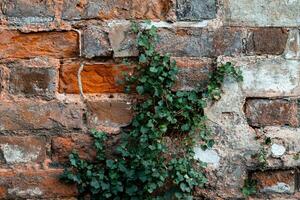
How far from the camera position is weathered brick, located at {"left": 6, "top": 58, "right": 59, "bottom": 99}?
80.3 inches

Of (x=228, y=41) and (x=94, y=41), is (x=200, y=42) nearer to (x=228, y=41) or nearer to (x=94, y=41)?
(x=228, y=41)

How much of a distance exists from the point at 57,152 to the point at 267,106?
0.85 meters

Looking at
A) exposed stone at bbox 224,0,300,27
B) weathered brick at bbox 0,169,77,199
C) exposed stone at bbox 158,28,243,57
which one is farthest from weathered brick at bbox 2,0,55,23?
exposed stone at bbox 224,0,300,27

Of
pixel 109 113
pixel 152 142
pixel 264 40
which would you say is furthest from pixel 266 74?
pixel 109 113

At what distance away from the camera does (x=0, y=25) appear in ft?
6.64

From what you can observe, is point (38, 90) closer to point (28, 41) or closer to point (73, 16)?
point (28, 41)

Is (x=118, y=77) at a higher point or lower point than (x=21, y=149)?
higher

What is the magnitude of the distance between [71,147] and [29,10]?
55 centimetres

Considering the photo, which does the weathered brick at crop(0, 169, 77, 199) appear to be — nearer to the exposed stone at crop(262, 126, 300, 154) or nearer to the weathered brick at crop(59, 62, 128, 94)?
the weathered brick at crop(59, 62, 128, 94)

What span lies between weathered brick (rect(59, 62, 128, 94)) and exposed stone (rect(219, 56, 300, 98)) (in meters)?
0.42

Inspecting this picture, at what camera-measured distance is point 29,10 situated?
2.03m

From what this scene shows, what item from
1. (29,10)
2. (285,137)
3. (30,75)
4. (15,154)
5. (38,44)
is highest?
(29,10)

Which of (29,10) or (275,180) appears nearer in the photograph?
(29,10)

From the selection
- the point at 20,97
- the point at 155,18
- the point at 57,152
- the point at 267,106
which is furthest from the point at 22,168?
the point at 267,106
